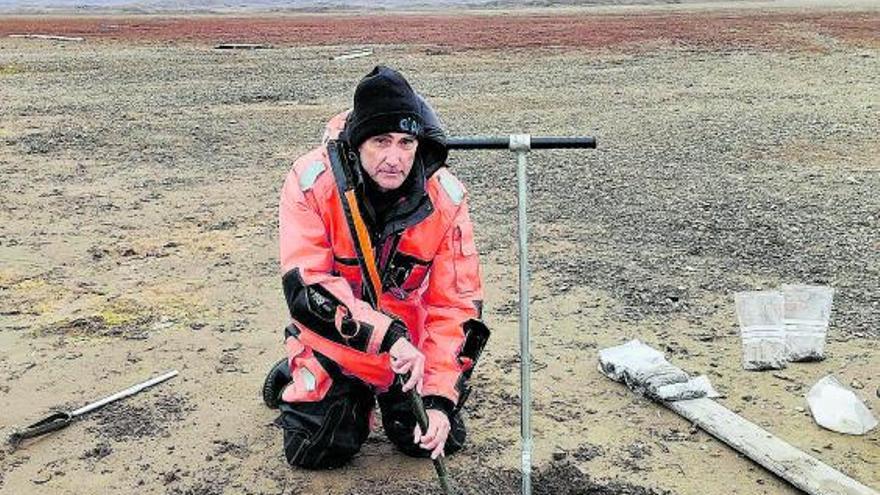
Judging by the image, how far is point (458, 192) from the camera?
3.96 metres

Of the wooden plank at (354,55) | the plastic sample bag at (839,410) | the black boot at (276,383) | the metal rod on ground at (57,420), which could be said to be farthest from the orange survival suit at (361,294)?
the wooden plank at (354,55)

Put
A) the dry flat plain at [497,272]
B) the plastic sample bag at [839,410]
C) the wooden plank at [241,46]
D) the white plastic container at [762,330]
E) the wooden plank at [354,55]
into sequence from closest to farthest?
the dry flat plain at [497,272]
the plastic sample bag at [839,410]
the white plastic container at [762,330]
the wooden plank at [354,55]
the wooden plank at [241,46]

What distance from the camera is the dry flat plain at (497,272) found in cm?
422

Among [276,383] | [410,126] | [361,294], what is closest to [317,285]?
[361,294]

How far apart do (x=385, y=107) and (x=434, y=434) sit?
1.19 metres

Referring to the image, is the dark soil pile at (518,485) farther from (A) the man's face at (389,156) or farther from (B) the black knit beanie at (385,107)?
(B) the black knit beanie at (385,107)

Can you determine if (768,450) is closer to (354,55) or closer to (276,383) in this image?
(276,383)

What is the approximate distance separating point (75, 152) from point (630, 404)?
26.6 ft

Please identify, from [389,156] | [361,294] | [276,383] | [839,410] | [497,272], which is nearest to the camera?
[389,156]

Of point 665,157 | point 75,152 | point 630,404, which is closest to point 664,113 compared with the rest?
point 665,157

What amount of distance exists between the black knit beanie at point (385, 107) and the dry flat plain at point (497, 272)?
146cm

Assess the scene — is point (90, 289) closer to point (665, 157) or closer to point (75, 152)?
point (75, 152)

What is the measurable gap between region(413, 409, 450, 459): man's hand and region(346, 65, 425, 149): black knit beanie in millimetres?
1054

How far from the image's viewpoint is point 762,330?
5020mm
